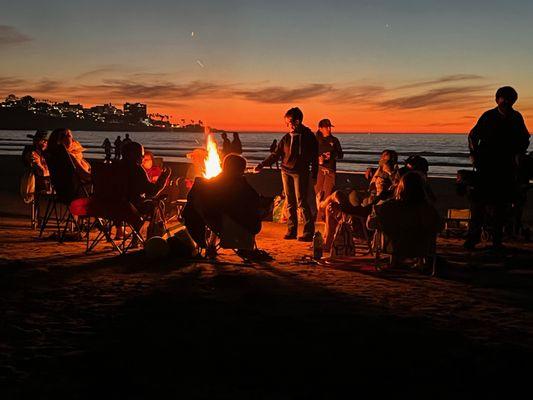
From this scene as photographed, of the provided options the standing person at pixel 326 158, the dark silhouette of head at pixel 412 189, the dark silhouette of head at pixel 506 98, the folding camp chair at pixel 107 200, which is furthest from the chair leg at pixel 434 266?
the standing person at pixel 326 158

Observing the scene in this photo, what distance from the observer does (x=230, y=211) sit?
292 inches

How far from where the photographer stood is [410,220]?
22.4 feet

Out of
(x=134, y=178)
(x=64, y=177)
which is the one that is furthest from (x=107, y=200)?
(x=64, y=177)

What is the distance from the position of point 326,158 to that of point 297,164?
1.61 meters

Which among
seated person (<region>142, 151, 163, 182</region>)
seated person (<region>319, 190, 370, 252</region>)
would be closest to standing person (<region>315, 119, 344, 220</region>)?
seated person (<region>142, 151, 163, 182</region>)

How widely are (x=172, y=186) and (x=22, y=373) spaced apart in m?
7.01

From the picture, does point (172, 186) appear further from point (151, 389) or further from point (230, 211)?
point (151, 389)

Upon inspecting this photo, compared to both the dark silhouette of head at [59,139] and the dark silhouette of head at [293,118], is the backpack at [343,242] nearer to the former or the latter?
the dark silhouette of head at [293,118]

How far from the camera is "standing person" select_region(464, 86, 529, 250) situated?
27.8 feet

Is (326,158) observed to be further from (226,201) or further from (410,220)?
(410,220)

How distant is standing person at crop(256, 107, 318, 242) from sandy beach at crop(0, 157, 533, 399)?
1.76 metres

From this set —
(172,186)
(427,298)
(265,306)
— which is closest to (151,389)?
(265,306)

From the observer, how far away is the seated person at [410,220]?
22.3ft

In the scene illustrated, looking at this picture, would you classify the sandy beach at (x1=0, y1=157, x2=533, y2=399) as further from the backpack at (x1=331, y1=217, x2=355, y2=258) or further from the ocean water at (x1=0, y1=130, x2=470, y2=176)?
the ocean water at (x1=0, y1=130, x2=470, y2=176)
